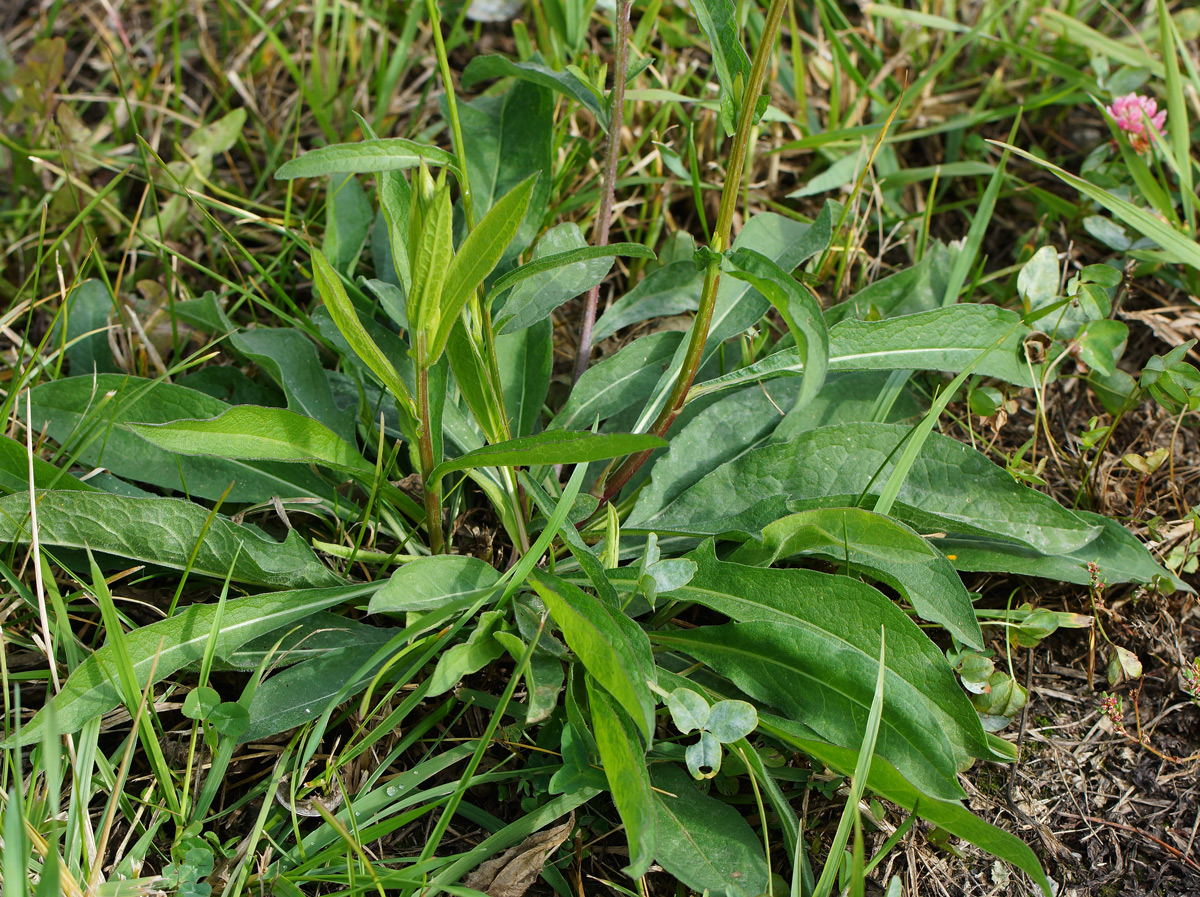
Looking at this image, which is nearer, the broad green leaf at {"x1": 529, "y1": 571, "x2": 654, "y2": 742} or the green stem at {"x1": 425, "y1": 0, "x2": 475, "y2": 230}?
the broad green leaf at {"x1": 529, "y1": 571, "x2": 654, "y2": 742}

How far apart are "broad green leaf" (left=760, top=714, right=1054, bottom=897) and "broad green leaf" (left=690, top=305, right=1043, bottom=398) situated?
2.52 ft

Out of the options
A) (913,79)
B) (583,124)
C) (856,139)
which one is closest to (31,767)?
(583,124)

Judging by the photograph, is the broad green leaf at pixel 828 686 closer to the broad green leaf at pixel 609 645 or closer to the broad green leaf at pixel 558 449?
the broad green leaf at pixel 609 645

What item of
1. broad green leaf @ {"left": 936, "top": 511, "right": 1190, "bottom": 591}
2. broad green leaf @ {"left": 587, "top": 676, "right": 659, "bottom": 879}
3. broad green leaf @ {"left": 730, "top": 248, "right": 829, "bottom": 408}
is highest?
broad green leaf @ {"left": 730, "top": 248, "right": 829, "bottom": 408}

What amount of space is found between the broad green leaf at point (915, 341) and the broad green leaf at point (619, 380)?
0.76 feet

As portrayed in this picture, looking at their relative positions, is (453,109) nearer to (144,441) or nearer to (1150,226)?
(144,441)

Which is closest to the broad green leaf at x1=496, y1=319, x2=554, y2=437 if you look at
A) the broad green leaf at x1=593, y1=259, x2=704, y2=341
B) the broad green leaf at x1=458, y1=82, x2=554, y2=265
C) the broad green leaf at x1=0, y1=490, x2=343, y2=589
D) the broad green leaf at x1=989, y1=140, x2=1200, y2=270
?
the broad green leaf at x1=593, y1=259, x2=704, y2=341

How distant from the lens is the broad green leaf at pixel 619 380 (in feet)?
6.82

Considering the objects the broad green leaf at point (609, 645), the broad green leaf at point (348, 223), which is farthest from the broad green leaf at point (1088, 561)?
the broad green leaf at point (348, 223)

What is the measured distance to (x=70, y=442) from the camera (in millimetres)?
1927

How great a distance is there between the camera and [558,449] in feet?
5.03

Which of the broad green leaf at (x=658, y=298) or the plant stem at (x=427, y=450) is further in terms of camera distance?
the broad green leaf at (x=658, y=298)

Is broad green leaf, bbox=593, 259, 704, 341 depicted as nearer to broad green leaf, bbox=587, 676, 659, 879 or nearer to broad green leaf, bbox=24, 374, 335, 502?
broad green leaf, bbox=24, 374, 335, 502

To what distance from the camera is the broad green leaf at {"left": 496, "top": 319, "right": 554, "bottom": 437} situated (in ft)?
6.94
